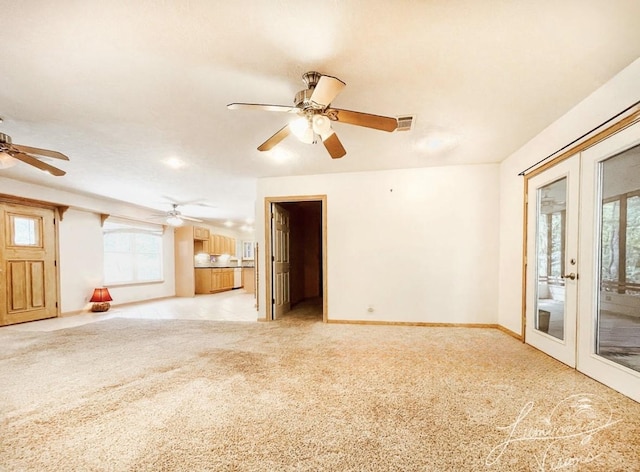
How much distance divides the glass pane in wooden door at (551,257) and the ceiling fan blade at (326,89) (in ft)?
8.34

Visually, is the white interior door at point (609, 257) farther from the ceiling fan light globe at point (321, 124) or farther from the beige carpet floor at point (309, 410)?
the ceiling fan light globe at point (321, 124)

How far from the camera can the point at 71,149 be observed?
138 inches

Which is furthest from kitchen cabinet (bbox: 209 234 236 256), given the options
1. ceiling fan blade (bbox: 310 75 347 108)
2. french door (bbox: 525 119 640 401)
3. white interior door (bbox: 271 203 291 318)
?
french door (bbox: 525 119 640 401)

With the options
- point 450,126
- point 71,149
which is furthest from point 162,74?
point 450,126

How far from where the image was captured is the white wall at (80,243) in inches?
217

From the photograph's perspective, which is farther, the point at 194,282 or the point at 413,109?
the point at 194,282

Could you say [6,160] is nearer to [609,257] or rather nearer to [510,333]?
[609,257]

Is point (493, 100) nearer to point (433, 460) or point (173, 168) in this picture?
point (433, 460)

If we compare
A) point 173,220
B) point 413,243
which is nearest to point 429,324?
point 413,243

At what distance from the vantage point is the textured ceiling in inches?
61.6

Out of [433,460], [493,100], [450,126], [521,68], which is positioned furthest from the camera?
[450,126]

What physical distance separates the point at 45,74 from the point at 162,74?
0.83 meters

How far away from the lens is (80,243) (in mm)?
6039

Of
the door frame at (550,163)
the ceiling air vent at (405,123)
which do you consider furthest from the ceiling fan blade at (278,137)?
the door frame at (550,163)
